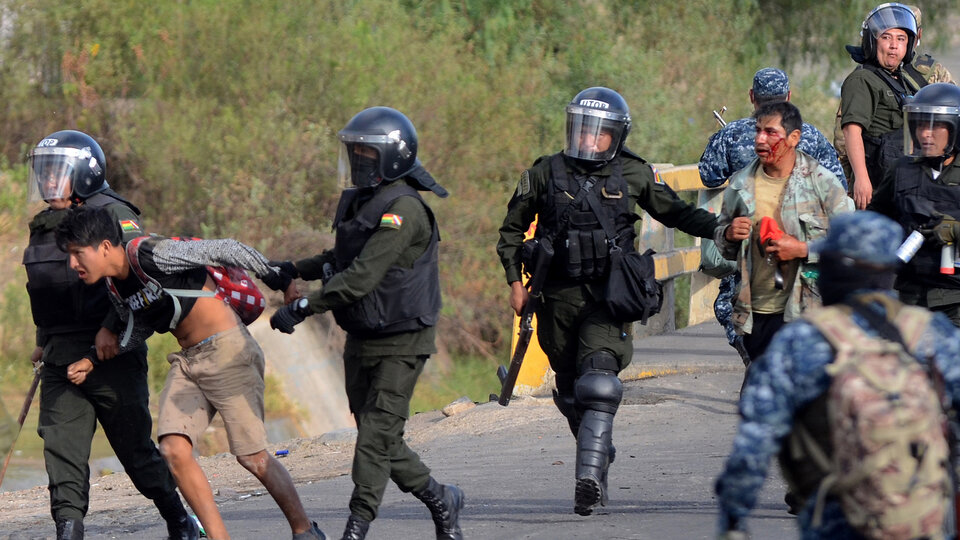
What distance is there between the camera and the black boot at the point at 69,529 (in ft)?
21.1

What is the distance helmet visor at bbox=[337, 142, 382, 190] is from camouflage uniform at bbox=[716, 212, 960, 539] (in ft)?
8.53

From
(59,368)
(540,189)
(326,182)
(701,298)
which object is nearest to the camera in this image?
(59,368)

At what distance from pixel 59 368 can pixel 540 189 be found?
2.23 m

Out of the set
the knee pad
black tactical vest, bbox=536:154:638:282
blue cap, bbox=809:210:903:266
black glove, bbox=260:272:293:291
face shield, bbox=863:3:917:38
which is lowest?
the knee pad

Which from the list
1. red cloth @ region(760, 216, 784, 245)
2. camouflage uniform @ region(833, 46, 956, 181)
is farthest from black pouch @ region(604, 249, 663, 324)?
camouflage uniform @ region(833, 46, 956, 181)

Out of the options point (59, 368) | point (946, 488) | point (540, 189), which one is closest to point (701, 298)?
point (540, 189)

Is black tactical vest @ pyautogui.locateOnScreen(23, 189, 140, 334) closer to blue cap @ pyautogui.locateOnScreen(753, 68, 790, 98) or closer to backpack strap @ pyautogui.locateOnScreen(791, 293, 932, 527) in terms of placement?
blue cap @ pyautogui.locateOnScreen(753, 68, 790, 98)

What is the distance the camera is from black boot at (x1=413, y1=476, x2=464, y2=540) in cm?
620

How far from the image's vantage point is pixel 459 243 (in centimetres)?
1905

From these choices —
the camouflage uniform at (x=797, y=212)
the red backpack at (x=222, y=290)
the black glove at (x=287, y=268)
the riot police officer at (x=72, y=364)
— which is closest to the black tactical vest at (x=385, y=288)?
the black glove at (x=287, y=268)

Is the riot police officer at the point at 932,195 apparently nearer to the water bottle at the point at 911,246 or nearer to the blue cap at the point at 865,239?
the water bottle at the point at 911,246

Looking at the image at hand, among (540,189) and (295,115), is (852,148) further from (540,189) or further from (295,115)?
(295,115)

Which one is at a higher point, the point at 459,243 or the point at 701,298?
the point at 701,298

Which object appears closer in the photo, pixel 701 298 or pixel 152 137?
pixel 701 298
